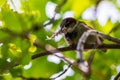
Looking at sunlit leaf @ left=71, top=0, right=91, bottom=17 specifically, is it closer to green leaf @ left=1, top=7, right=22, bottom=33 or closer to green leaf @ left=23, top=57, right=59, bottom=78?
green leaf @ left=1, top=7, right=22, bottom=33

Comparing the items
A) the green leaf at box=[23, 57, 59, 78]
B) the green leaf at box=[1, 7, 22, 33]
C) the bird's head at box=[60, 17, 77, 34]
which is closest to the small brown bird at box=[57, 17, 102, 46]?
the bird's head at box=[60, 17, 77, 34]

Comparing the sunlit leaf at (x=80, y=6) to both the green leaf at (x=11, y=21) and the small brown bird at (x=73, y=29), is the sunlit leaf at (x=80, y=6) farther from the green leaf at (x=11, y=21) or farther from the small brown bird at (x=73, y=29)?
the small brown bird at (x=73, y=29)

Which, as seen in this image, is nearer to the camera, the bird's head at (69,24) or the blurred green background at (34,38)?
the blurred green background at (34,38)

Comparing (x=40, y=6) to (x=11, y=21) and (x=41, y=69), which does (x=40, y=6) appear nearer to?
(x=41, y=69)

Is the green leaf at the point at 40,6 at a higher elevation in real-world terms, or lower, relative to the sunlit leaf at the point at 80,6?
higher

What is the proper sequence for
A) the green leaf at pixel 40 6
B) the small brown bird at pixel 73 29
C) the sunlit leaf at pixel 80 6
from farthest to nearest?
the small brown bird at pixel 73 29, the green leaf at pixel 40 6, the sunlit leaf at pixel 80 6

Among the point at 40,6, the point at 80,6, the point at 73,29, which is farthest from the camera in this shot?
the point at 73,29

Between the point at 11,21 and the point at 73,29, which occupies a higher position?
the point at 73,29

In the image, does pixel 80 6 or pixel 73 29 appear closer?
pixel 80 6

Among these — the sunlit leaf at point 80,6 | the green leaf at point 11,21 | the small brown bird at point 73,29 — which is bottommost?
the sunlit leaf at point 80,6

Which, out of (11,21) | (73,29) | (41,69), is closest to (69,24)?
(73,29)

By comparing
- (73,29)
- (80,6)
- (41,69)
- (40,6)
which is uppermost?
(73,29)

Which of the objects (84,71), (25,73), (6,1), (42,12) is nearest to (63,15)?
(42,12)

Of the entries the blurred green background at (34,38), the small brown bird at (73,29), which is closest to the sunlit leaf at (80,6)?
the blurred green background at (34,38)
